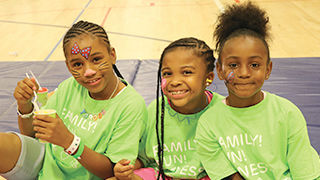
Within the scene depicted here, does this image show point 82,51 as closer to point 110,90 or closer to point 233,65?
point 110,90

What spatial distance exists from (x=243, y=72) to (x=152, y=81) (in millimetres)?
1619

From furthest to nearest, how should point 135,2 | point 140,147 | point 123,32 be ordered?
1. point 135,2
2. point 123,32
3. point 140,147

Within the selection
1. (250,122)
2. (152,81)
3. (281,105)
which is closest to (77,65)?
(250,122)

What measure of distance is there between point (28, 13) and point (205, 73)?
5671mm

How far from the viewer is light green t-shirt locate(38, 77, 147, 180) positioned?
139cm

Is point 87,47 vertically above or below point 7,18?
above

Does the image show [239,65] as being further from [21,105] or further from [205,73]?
[21,105]

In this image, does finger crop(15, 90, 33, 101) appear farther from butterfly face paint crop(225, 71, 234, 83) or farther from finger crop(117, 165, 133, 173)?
butterfly face paint crop(225, 71, 234, 83)

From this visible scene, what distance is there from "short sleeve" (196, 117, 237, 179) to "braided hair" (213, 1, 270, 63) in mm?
318

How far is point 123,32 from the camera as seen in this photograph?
15.7ft

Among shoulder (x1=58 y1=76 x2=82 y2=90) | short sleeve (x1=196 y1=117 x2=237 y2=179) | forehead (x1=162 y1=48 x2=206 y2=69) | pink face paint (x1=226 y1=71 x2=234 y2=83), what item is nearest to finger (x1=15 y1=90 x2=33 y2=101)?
shoulder (x1=58 y1=76 x2=82 y2=90)

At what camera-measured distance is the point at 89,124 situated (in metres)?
1.46

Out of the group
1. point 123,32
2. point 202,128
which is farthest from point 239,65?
point 123,32

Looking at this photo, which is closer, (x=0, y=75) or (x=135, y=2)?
(x=0, y=75)
